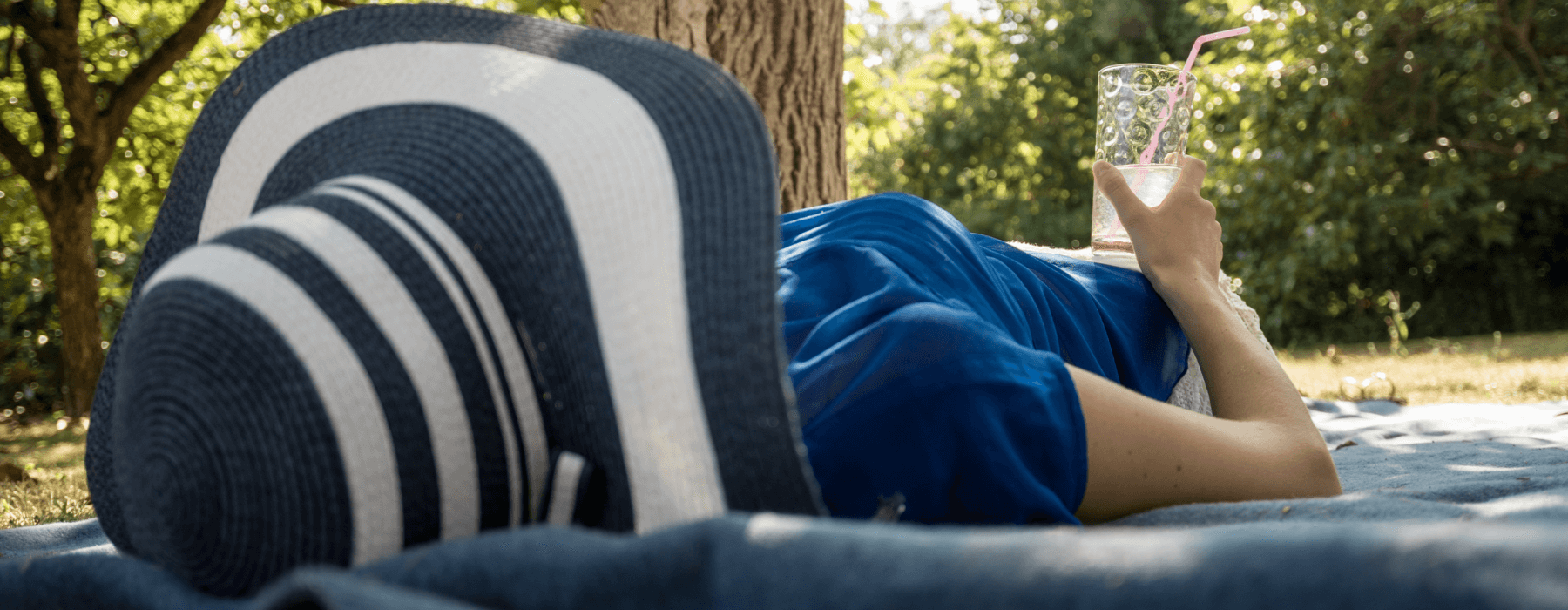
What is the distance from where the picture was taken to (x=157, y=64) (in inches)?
229

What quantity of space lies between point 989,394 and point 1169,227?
0.94 metres

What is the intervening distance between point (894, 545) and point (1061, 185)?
14579mm

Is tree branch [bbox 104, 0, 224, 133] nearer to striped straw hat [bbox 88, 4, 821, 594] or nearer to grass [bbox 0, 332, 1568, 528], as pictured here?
grass [bbox 0, 332, 1568, 528]

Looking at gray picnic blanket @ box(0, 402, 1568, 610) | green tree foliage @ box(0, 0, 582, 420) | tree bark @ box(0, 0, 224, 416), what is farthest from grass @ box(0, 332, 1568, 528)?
gray picnic blanket @ box(0, 402, 1568, 610)

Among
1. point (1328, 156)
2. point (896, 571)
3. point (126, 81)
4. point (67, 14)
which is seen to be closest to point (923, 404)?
point (896, 571)

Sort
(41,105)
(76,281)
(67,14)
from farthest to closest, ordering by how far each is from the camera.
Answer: (41,105), (76,281), (67,14)

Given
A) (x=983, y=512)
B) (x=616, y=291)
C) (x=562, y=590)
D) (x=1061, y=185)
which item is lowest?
(x=1061, y=185)

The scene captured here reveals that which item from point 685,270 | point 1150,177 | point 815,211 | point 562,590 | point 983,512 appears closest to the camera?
point 562,590

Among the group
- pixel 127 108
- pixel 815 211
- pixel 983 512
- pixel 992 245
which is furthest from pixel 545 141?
pixel 127 108

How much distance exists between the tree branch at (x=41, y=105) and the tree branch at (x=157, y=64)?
70cm

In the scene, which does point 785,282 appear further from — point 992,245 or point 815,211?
point 992,245

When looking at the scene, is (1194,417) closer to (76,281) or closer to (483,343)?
(483,343)

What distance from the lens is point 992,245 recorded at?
1667 mm

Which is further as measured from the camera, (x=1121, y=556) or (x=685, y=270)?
(x=685, y=270)
